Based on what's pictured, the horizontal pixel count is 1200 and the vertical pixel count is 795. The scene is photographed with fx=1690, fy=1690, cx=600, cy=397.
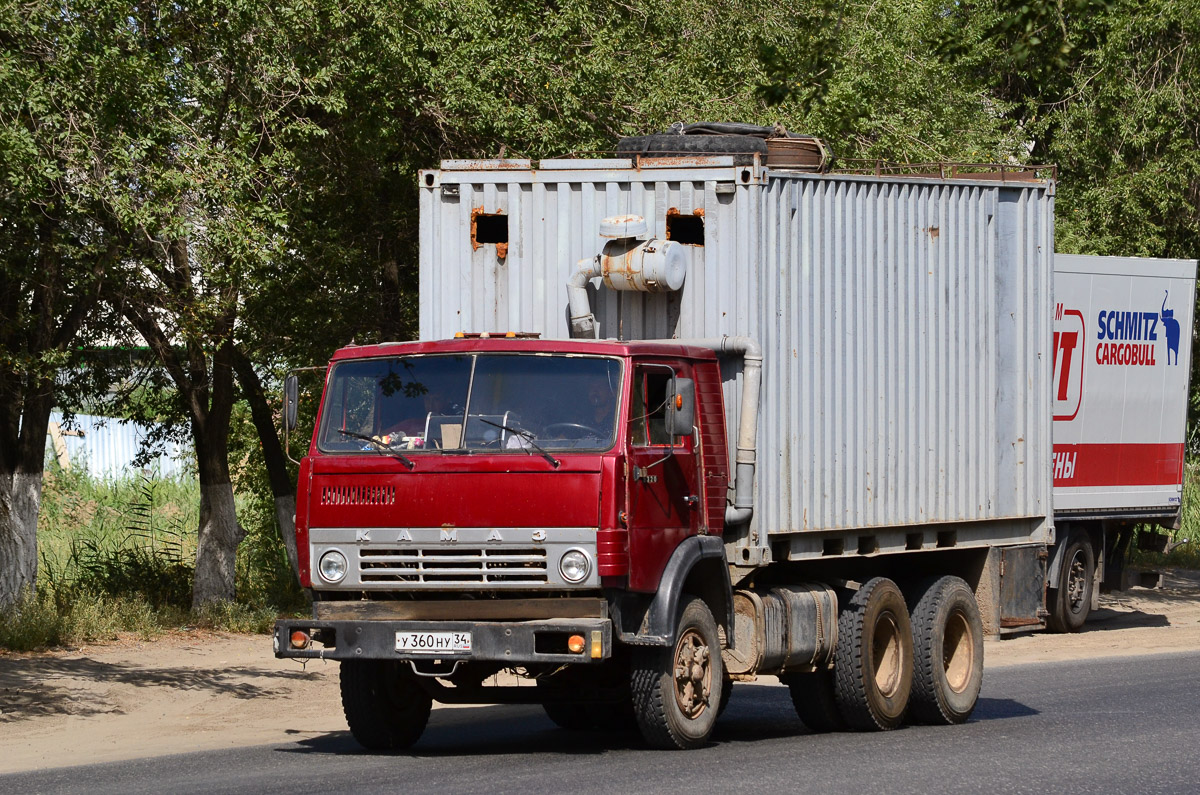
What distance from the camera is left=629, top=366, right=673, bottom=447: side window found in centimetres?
978

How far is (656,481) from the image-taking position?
9.86 metres

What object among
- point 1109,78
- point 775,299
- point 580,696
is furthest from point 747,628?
point 1109,78

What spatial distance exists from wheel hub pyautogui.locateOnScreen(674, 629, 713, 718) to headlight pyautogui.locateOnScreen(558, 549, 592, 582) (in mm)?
893

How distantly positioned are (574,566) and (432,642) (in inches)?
36.3

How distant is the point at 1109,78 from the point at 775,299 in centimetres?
1675

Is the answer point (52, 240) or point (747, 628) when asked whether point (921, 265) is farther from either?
point (52, 240)

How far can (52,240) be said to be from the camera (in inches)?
546

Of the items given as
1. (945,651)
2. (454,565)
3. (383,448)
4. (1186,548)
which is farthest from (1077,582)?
(383,448)

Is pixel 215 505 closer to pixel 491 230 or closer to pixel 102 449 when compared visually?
pixel 491 230

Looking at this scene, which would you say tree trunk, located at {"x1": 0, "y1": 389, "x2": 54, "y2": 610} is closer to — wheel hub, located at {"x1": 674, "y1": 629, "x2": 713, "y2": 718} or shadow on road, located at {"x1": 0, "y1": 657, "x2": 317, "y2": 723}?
shadow on road, located at {"x1": 0, "y1": 657, "x2": 317, "y2": 723}

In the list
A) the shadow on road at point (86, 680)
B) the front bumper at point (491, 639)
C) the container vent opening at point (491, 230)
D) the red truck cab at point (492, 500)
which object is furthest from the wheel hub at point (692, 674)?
the shadow on road at point (86, 680)

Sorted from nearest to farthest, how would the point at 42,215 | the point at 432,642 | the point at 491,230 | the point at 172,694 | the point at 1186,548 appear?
the point at 432,642 < the point at 491,230 < the point at 42,215 < the point at 172,694 < the point at 1186,548

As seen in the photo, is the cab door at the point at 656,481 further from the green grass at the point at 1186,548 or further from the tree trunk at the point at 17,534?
the green grass at the point at 1186,548

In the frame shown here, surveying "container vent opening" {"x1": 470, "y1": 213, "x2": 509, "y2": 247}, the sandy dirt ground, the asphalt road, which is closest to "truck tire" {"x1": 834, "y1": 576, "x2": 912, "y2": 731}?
the asphalt road
